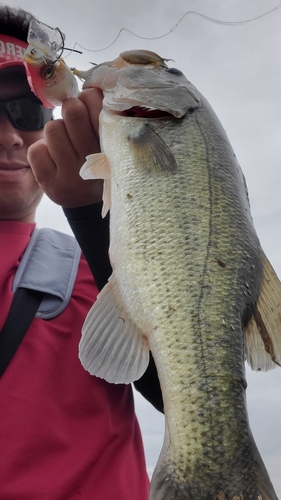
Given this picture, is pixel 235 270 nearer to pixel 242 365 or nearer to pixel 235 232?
pixel 235 232

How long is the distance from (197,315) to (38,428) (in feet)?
2.88

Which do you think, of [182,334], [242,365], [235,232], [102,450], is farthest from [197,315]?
[102,450]

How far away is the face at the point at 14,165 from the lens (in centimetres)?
271

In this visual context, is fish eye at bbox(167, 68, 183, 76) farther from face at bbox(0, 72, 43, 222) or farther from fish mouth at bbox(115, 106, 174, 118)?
face at bbox(0, 72, 43, 222)

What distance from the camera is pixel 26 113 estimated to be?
2.70 m

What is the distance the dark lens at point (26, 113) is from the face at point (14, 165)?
0.12 feet

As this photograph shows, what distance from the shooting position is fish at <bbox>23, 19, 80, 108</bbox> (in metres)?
1.86

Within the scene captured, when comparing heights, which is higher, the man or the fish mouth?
the fish mouth

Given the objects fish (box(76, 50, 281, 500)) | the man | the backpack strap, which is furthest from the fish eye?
the backpack strap

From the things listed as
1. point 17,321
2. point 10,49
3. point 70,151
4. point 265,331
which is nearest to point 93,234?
point 70,151

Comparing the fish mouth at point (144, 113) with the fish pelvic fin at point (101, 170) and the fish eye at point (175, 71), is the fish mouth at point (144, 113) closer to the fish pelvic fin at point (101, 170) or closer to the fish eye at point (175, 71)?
the fish pelvic fin at point (101, 170)

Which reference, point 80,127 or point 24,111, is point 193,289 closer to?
point 80,127

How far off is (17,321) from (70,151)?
0.69 m

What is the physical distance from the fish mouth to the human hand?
0.11 m
